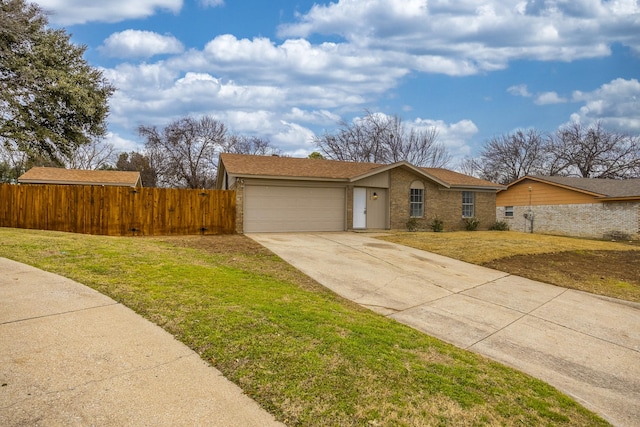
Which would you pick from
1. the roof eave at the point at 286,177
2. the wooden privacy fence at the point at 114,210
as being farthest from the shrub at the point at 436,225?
the wooden privacy fence at the point at 114,210

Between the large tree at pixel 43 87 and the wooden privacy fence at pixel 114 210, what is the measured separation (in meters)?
4.00

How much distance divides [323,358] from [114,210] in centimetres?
1249

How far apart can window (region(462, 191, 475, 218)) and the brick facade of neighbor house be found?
9.8 inches

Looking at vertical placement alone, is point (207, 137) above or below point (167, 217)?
above

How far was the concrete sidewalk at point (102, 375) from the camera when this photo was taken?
243 centimetres

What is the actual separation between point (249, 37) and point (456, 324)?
15.2 metres

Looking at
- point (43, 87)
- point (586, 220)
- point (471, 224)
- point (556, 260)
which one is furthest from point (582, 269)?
point (43, 87)

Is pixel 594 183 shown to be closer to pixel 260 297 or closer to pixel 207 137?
pixel 260 297

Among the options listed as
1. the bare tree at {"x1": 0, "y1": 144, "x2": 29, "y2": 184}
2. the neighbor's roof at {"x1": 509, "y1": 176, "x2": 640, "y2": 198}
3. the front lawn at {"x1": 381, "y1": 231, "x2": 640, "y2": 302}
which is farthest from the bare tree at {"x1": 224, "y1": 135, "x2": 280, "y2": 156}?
the front lawn at {"x1": 381, "y1": 231, "x2": 640, "y2": 302}

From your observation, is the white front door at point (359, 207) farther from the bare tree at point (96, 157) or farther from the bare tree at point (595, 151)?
the bare tree at point (96, 157)

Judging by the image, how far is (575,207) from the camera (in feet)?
74.3

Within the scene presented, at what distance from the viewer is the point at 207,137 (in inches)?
1380

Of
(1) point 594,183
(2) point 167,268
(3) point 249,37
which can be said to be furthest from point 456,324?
(1) point 594,183

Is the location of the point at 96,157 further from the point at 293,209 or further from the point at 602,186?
the point at 602,186
